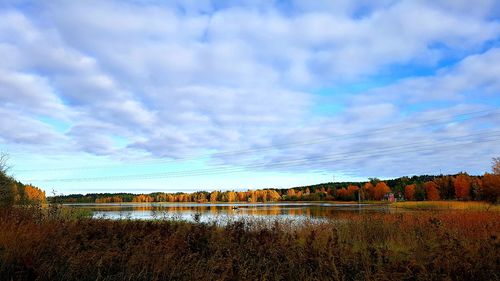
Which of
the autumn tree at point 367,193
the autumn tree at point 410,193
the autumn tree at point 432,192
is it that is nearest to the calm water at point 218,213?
the autumn tree at point 432,192

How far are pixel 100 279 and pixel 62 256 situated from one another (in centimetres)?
110

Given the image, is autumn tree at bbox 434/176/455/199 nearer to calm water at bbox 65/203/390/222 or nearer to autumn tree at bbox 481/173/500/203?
autumn tree at bbox 481/173/500/203

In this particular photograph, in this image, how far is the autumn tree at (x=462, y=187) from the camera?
113438 mm

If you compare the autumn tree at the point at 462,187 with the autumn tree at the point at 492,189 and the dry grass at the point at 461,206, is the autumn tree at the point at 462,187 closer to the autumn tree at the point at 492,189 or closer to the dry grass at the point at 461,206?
the autumn tree at the point at 492,189

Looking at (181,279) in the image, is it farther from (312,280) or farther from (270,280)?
(312,280)

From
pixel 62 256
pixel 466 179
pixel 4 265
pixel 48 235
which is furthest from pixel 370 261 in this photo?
pixel 466 179

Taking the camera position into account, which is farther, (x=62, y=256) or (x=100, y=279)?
(x=62, y=256)

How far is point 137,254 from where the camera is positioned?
784 cm

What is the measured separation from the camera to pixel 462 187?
115m

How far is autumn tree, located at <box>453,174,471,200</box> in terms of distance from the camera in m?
113

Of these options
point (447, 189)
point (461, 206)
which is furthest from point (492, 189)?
point (447, 189)

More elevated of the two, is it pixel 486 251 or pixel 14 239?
pixel 14 239

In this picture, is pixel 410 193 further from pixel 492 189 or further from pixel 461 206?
pixel 461 206

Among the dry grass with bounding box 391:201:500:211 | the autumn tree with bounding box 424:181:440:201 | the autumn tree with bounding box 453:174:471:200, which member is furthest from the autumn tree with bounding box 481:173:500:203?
the autumn tree with bounding box 424:181:440:201
